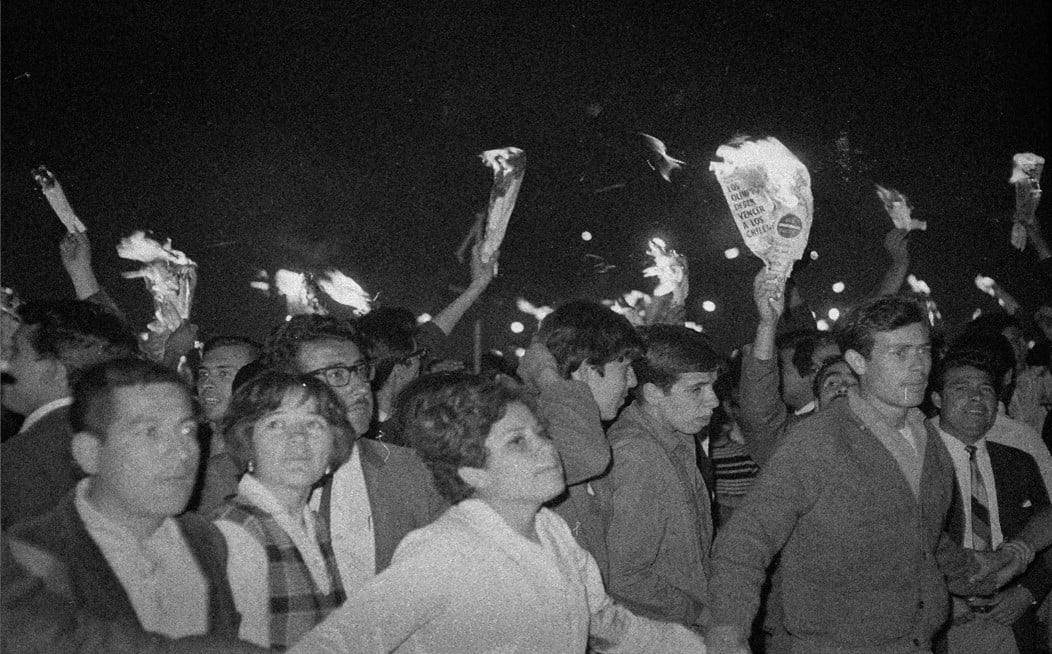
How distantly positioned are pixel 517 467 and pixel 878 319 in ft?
6.53

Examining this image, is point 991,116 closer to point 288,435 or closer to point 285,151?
point 285,151

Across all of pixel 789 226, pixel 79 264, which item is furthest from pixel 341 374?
pixel 789 226

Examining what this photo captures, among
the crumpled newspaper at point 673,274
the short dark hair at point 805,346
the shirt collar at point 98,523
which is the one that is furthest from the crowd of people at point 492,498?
the crumpled newspaper at point 673,274

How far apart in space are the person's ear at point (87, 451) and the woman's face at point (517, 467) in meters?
1.15

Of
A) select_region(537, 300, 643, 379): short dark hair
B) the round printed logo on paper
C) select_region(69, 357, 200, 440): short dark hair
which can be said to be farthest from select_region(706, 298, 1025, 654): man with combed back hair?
select_region(69, 357, 200, 440): short dark hair

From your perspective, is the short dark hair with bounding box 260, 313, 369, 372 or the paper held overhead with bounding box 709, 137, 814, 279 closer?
the short dark hair with bounding box 260, 313, 369, 372

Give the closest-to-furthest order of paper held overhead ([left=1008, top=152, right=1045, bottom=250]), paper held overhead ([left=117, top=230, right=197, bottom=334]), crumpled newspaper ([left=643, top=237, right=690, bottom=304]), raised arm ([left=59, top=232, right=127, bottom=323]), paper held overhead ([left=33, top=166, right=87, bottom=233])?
raised arm ([left=59, top=232, right=127, bottom=323]) < paper held overhead ([left=33, top=166, right=87, bottom=233]) < paper held overhead ([left=117, top=230, right=197, bottom=334]) < crumpled newspaper ([left=643, top=237, right=690, bottom=304]) < paper held overhead ([left=1008, top=152, right=1045, bottom=250])

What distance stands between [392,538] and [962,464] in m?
3.50

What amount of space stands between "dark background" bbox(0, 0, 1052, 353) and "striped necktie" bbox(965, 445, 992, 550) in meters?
3.94

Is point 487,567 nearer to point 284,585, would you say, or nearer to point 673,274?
point 284,585

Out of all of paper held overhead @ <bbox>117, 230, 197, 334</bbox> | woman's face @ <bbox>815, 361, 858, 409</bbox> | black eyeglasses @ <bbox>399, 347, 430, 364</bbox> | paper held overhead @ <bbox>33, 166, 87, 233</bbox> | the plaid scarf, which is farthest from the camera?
paper held overhead @ <bbox>117, 230, 197, 334</bbox>

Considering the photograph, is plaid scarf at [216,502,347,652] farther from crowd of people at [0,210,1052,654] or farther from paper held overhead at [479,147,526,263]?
paper held overhead at [479,147,526,263]

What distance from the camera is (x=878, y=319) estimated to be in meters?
3.52

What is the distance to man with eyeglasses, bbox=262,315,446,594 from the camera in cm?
270
